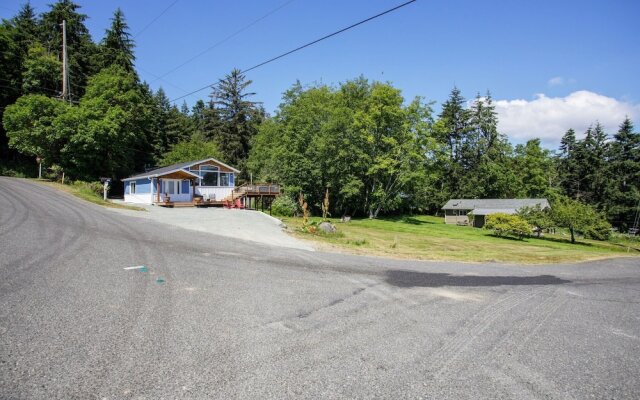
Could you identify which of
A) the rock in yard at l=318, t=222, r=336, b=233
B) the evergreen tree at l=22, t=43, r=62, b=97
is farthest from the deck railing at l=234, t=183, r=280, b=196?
the evergreen tree at l=22, t=43, r=62, b=97

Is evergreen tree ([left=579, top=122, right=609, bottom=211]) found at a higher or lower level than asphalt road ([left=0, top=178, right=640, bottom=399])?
higher

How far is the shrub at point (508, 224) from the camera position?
1329 inches

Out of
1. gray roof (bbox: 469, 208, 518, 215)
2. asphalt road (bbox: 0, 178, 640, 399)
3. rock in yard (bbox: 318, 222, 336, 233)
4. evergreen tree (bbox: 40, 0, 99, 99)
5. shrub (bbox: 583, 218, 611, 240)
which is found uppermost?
evergreen tree (bbox: 40, 0, 99, 99)

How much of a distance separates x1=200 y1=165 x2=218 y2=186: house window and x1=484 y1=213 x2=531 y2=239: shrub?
28.5 meters

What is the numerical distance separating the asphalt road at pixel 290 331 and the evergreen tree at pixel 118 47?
4843 centimetres

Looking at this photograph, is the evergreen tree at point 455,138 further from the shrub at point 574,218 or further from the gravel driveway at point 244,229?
the gravel driveway at point 244,229

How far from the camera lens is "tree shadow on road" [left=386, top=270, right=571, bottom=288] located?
8.56m

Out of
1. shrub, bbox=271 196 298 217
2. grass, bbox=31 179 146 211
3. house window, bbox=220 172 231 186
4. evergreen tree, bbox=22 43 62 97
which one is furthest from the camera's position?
evergreen tree, bbox=22 43 62 97

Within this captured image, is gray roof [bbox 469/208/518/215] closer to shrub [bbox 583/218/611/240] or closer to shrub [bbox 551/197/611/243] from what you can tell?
shrub [bbox 583/218/611/240]

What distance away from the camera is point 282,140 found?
44.2m

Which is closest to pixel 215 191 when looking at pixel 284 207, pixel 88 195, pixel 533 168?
pixel 284 207

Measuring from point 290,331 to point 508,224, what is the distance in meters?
34.7

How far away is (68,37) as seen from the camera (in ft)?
171

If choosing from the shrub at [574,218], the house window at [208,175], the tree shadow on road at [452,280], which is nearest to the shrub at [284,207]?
the house window at [208,175]
